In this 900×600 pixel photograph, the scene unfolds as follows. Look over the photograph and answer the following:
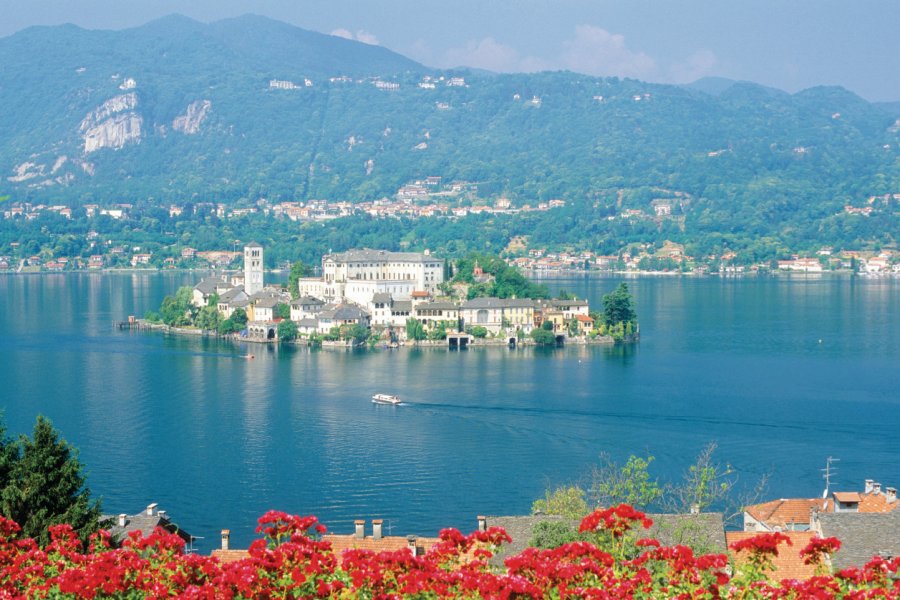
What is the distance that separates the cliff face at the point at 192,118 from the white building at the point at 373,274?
90.5 m

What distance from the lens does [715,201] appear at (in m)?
89.0

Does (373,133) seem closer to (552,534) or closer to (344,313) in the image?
(344,313)

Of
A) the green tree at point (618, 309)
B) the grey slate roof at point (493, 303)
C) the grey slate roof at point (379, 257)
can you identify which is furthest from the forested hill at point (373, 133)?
the grey slate roof at point (493, 303)

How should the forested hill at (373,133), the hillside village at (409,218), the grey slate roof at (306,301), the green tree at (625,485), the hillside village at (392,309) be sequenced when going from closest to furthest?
the green tree at (625,485)
the hillside village at (392,309)
the grey slate roof at (306,301)
the hillside village at (409,218)
the forested hill at (373,133)

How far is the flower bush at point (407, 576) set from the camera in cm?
382

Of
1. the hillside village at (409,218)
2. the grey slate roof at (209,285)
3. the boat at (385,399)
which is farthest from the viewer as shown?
the hillside village at (409,218)

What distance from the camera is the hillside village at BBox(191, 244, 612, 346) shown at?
28.6 meters

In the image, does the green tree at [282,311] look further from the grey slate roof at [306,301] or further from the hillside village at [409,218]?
the hillside village at [409,218]

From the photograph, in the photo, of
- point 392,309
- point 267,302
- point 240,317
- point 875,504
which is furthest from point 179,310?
point 875,504

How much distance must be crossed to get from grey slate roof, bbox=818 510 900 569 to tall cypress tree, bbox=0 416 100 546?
411 cm

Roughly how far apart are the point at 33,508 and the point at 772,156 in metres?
105

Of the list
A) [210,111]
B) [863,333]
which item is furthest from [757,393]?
[210,111]

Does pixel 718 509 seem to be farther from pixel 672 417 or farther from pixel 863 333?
pixel 863 333

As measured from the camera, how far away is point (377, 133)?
11712 cm
